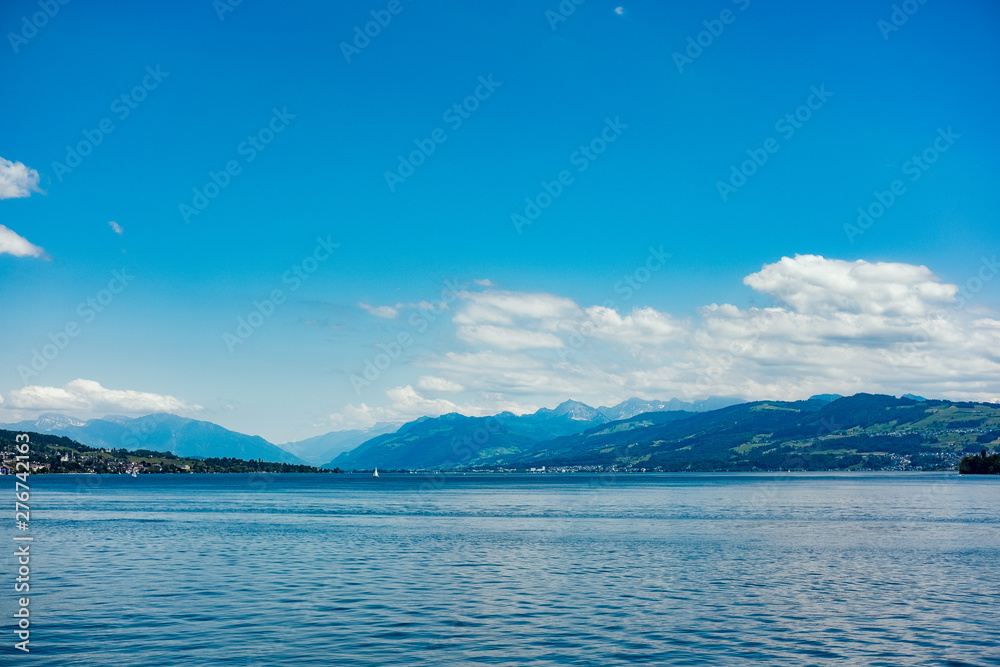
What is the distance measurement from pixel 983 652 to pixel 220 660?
3212cm

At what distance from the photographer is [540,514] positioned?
410 feet

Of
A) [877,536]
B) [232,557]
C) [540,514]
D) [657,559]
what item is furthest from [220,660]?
[540,514]

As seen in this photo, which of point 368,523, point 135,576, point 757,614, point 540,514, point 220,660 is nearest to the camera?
point 220,660

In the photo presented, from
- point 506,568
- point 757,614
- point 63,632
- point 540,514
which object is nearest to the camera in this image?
point 63,632

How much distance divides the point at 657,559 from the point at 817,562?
499 inches

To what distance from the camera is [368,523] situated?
106875mm

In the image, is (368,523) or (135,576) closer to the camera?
(135,576)

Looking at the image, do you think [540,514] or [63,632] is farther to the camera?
[540,514]

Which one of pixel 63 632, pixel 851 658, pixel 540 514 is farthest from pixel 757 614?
pixel 540 514

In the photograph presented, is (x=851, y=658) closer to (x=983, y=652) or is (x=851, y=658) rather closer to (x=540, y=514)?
(x=983, y=652)

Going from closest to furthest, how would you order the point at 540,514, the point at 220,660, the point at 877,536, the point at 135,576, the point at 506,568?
the point at 220,660 < the point at 135,576 < the point at 506,568 < the point at 877,536 < the point at 540,514

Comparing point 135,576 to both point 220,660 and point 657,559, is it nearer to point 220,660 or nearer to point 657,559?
point 220,660

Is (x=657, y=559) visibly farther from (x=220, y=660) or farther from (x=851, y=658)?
(x=220, y=660)

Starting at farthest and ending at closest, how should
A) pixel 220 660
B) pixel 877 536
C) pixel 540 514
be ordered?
pixel 540 514 → pixel 877 536 → pixel 220 660
